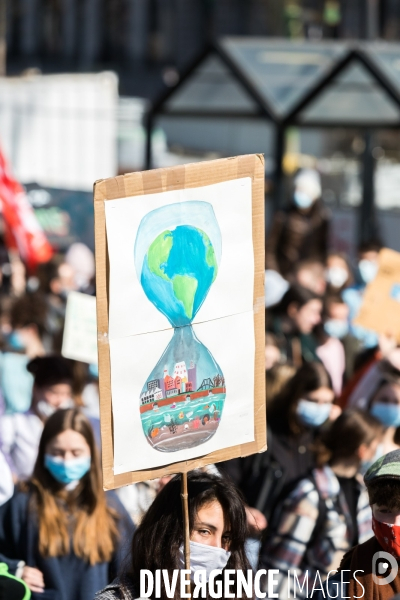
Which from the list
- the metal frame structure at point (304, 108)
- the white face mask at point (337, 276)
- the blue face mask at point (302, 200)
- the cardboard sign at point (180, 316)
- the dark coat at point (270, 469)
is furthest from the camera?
the metal frame structure at point (304, 108)

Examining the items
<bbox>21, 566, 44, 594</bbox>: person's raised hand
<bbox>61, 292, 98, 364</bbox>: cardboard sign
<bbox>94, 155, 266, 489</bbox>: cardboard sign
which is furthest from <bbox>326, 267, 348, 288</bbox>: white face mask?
<bbox>94, 155, 266, 489</bbox>: cardboard sign

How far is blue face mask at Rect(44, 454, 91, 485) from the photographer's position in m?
3.80

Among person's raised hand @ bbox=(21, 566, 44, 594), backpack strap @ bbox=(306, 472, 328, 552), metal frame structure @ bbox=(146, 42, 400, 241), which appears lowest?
person's raised hand @ bbox=(21, 566, 44, 594)

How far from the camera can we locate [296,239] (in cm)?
928

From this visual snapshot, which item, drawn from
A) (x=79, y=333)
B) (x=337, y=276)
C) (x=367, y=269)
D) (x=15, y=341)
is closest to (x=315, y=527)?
(x=79, y=333)

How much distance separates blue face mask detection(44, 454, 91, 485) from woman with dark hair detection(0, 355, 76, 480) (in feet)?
2.55

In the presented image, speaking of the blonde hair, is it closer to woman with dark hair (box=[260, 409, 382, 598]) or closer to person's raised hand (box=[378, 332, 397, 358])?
woman with dark hair (box=[260, 409, 382, 598])

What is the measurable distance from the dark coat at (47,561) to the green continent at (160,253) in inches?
45.5

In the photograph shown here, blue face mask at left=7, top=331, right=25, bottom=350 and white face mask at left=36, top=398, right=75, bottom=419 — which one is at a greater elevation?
blue face mask at left=7, top=331, right=25, bottom=350

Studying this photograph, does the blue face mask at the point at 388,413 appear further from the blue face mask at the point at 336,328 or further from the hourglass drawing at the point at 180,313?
the hourglass drawing at the point at 180,313

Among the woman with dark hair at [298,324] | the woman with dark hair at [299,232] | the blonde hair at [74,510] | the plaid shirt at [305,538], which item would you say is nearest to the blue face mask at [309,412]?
the plaid shirt at [305,538]

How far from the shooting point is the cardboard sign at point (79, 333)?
561cm

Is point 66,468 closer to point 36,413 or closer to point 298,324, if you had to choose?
point 36,413

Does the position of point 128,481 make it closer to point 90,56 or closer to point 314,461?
point 314,461
